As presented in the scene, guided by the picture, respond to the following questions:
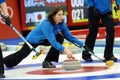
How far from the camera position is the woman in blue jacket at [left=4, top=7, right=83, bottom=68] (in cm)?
650

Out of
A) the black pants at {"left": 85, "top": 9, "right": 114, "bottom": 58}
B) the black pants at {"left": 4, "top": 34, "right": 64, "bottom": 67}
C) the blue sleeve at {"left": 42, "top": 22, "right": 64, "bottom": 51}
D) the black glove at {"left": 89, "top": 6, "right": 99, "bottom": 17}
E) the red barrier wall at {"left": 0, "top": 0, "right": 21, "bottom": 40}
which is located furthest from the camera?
the red barrier wall at {"left": 0, "top": 0, "right": 21, "bottom": 40}

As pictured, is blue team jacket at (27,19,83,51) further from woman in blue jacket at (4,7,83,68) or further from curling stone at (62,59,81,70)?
curling stone at (62,59,81,70)

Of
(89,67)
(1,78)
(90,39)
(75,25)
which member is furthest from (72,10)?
(1,78)

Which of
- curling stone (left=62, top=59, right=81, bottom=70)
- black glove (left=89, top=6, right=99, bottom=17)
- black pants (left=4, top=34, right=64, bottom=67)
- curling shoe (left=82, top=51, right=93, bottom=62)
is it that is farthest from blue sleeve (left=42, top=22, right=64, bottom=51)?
curling shoe (left=82, top=51, right=93, bottom=62)

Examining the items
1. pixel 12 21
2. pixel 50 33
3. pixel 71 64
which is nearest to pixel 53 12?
pixel 50 33

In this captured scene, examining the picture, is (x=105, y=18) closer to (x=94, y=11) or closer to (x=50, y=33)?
(x=94, y=11)

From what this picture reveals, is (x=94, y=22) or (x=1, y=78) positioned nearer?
(x=1, y=78)

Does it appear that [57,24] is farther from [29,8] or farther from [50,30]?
[29,8]

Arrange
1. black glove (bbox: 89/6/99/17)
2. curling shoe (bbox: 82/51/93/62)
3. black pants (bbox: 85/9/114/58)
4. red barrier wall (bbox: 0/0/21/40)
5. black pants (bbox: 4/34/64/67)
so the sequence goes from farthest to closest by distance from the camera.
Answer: red barrier wall (bbox: 0/0/21/40), curling shoe (bbox: 82/51/93/62), black glove (bbox: 89/6/99/17), black pants (bbox: 85/9/114/58), black pants (bbox: 4/34/64/67)

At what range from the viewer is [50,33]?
258 inches

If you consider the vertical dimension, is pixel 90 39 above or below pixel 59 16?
below

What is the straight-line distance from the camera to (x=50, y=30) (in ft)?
21.5

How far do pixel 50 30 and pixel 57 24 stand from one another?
0.68 ft

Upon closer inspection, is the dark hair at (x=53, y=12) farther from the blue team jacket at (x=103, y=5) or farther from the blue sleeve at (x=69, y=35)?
the blue team jacket at (x=103, y=5)
